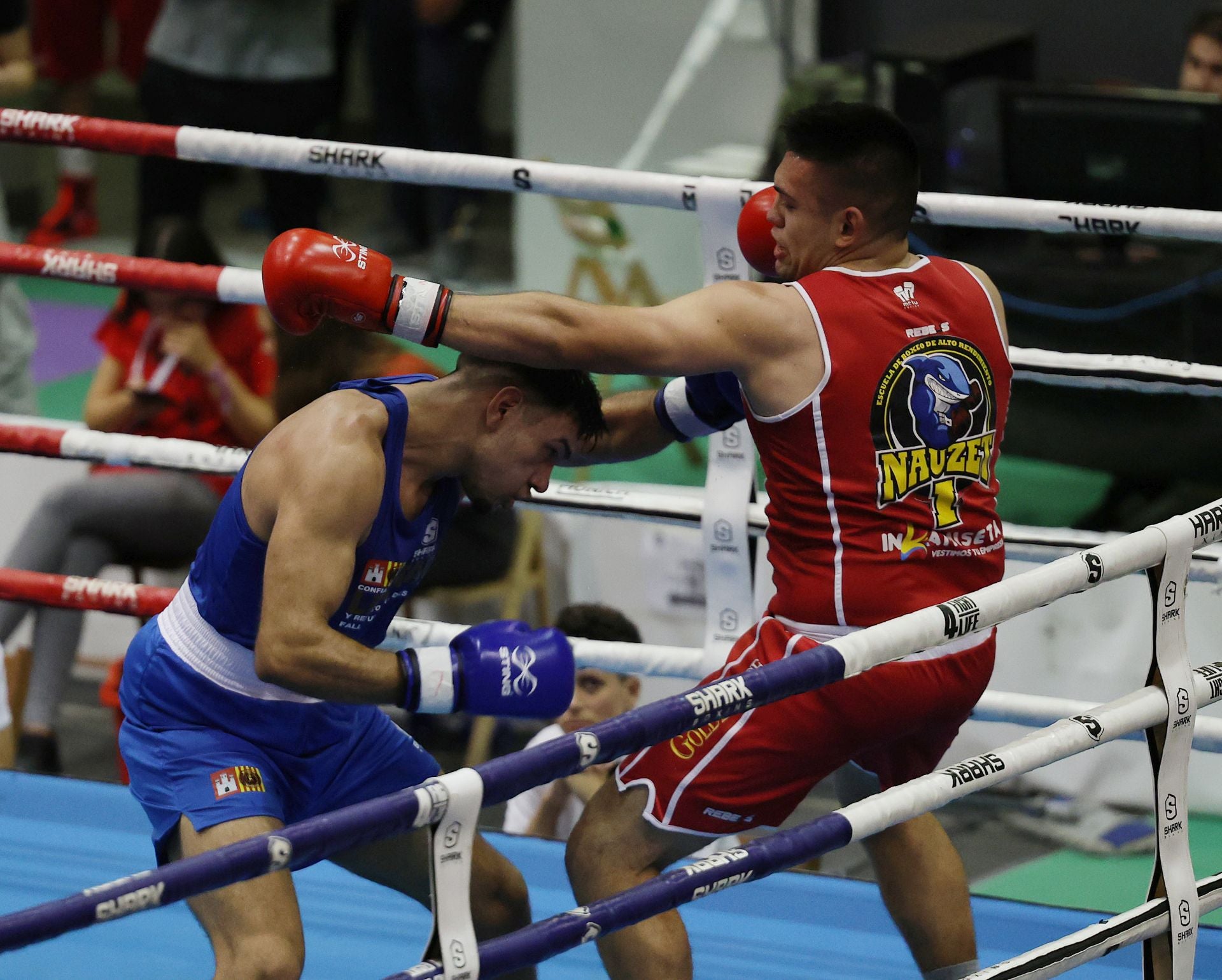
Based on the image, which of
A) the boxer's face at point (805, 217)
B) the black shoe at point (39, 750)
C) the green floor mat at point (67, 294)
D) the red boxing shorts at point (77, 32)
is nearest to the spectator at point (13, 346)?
the black shoe at point (39, 750)

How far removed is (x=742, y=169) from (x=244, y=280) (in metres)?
4.71

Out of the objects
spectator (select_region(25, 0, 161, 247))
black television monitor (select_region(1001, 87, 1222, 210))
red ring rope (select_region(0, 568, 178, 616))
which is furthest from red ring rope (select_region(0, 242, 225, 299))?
spectator (select_region(25, 0, 161, 247))

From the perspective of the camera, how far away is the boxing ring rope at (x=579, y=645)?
112 inches

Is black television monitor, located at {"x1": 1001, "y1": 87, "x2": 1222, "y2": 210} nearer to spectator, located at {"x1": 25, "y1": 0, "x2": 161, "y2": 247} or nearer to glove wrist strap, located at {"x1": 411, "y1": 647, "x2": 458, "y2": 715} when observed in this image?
glove wrist strap, located at {"x1": 411, "y1": 647, "x2": 458, "y2": 715}

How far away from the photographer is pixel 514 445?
238cm

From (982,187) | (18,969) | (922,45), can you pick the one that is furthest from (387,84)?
(18,969)

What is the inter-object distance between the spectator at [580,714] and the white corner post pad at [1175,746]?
67.9 inches

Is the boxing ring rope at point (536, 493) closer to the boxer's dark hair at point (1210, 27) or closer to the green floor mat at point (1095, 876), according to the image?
the green floor mat at point (1095, 876)

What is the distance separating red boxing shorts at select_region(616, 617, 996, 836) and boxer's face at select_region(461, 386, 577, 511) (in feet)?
1.36

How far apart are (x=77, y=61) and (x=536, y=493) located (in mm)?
7369

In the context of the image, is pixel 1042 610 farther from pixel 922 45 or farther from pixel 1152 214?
pixel 922 45

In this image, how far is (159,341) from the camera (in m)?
4.29

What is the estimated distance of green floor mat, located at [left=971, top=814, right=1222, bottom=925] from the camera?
441 centimetres

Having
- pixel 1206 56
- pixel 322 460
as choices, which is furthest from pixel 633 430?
pixel 1206 56
